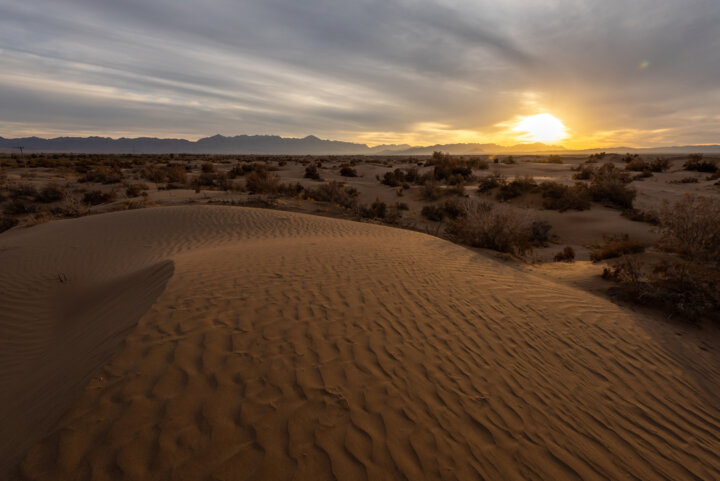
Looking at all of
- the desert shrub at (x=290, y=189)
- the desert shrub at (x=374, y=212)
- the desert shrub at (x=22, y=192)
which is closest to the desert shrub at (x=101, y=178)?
the desert shrub at (x=22, y=192)

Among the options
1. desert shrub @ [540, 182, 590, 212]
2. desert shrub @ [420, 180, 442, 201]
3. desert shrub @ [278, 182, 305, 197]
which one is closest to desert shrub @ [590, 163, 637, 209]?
desert shrub @ [540, 182, 590, 212]

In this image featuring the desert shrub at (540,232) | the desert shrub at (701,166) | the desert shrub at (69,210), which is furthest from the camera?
the desert shrub at (701,166)

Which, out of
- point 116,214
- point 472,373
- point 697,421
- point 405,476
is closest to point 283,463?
point 405,476

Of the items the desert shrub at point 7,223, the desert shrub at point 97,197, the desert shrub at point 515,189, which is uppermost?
the desert shrub at point 515,189

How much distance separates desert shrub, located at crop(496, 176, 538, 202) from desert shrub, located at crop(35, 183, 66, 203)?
22.2 m

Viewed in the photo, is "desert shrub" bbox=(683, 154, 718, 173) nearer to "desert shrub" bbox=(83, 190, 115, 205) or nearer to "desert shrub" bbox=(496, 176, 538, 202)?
"desert shrub" bbox=(496, 176, 538, 202)

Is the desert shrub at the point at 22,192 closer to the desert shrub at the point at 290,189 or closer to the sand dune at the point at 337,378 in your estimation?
the desert shrub at the point at 290,189

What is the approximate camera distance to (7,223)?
11.6 meters

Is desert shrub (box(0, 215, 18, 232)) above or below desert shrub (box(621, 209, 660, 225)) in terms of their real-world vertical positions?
below

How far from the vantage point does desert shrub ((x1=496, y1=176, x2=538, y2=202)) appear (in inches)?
671

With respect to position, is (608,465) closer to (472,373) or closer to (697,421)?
(472,373)

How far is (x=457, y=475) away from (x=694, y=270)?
679 centimetres

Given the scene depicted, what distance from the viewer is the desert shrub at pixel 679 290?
5191 millimetres

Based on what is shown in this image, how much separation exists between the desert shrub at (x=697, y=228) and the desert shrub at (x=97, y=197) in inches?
848
